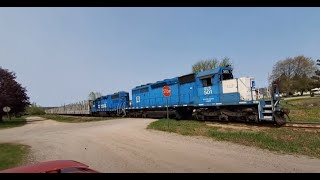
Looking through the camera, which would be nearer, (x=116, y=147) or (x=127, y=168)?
(x=127, y=168)

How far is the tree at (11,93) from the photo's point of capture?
172 ft

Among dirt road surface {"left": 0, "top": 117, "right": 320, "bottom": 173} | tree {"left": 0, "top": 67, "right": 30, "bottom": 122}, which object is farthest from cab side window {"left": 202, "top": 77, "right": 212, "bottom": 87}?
tree {"left": 0, "top": 67, "right": 30, "bottom": 122}

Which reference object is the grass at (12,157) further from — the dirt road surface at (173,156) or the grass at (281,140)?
the grass at (281,140)

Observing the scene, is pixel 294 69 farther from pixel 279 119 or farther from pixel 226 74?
pixel 279 119

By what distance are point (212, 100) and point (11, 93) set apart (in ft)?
123

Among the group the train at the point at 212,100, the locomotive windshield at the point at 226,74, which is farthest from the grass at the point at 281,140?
the locomotive windshield at the point at 226,74

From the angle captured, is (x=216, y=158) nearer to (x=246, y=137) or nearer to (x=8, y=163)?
(x=246, y=137)

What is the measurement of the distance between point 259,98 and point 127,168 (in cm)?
1485

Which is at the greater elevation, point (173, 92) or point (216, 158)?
point (173, 92)

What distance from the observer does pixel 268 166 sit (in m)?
11.1
